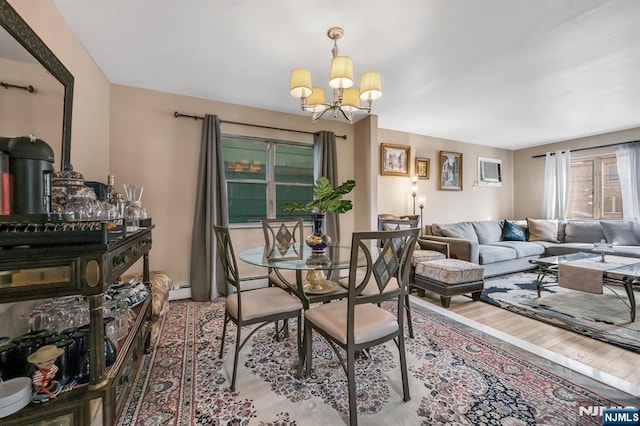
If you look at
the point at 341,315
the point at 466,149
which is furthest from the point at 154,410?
the point at 466,149

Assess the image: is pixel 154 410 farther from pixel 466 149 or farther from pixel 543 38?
pixel 466 149

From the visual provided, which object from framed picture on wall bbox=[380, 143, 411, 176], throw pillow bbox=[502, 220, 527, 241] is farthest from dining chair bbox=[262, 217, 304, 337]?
throw pillow bbox=[502, 220, 527, 241]

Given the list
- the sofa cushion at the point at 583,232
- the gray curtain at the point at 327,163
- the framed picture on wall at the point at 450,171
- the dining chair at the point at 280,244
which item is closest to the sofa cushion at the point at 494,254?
the framed picture on wall at the point at 450,171

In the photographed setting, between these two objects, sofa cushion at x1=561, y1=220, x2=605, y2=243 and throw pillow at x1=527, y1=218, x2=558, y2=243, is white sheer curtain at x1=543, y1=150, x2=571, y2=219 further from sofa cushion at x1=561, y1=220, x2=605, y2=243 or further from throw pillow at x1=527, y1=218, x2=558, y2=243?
sofa cushion at x1=561, y1=220, x2=605, y2=243

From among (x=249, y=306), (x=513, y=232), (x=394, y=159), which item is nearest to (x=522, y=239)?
(x=513, y=232)

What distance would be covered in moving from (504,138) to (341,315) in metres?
5.56

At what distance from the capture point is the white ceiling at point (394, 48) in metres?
1.85

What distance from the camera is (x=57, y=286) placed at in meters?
0.92

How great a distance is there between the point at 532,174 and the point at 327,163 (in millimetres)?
5037

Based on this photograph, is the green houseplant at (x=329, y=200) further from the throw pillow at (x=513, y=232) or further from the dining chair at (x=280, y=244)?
the throw pillow at (x=513, y=232)

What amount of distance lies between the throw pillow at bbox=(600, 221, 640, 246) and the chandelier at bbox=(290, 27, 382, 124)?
5.31m

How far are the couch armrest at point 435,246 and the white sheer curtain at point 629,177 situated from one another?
3.71m

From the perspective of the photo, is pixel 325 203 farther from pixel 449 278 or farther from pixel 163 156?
pixel 163 156

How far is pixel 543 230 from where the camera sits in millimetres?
5113
